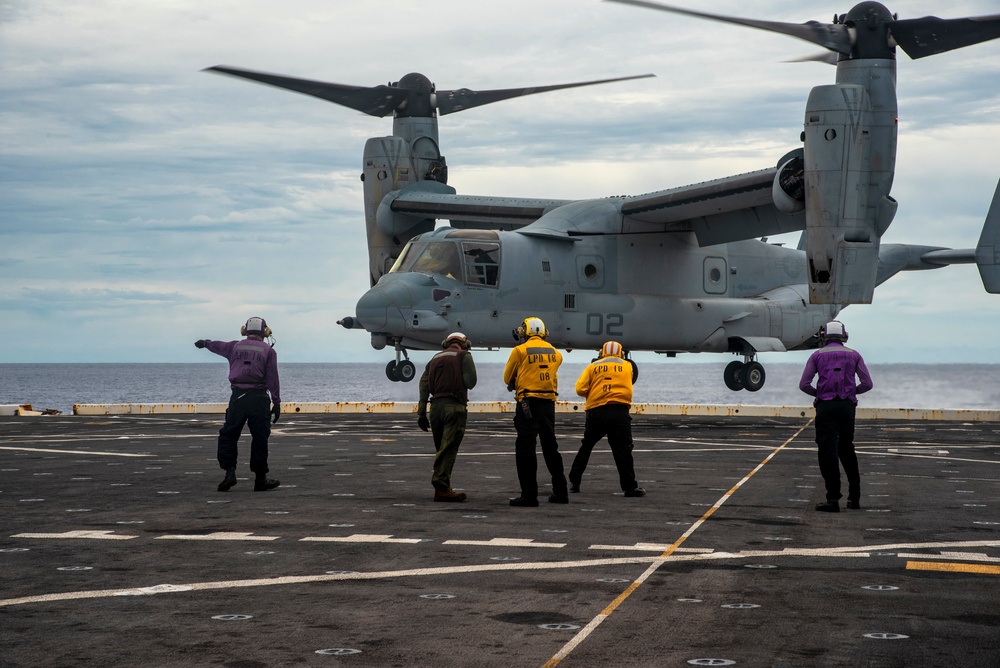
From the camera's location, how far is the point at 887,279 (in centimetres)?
3400

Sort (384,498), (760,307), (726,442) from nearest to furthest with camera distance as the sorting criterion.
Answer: (384,498), (726,442), (760,307)

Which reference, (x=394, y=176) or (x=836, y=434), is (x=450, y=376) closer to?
(x=836, y=434)

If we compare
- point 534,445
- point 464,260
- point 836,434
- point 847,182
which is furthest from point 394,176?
point 836,434

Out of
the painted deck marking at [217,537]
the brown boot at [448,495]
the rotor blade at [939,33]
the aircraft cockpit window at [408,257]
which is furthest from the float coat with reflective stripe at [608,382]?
the aircraft cockpit window at [408,257]

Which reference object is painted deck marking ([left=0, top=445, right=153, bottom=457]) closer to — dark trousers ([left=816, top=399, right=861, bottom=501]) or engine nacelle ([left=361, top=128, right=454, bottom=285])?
dark trousers ([left=816, top=399, right=861, bottom=501])

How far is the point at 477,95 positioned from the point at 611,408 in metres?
23.8

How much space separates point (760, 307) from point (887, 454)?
12667mm

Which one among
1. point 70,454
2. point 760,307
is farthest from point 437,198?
point 70,454

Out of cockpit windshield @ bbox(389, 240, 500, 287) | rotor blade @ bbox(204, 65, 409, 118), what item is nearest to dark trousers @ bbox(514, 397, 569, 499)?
cockpit windshield @ bbox(389, 240, 500, 287)

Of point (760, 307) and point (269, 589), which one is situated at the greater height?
point (760, 307)

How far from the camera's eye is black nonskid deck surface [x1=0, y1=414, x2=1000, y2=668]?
19.8ft

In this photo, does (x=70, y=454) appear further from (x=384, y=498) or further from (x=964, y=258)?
(x=964, y=258)

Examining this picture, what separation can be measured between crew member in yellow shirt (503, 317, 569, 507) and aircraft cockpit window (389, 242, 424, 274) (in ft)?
49.4

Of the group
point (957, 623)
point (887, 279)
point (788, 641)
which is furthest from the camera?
point (887, 279)
